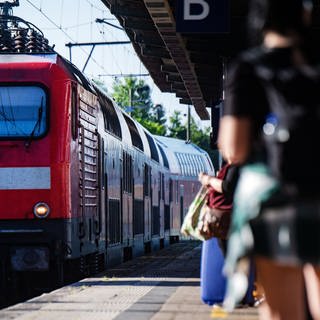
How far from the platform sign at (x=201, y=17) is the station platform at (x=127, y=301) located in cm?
267

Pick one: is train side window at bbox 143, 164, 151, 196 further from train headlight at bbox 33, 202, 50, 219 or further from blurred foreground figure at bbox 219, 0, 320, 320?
blurred foreground figure at bbox 219, 0, 320, 320

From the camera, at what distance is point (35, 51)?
1416 centimetres

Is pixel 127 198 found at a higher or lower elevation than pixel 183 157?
lower

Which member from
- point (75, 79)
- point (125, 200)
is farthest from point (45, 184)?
point (125, 200)

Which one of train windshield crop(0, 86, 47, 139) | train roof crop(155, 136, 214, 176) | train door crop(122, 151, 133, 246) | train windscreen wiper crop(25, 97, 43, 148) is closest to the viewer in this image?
train windscreen wiper crop(25, 97, 43, 148)

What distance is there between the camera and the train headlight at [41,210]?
13.3 metres

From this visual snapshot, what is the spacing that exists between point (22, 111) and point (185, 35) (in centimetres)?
230

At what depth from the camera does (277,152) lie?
3842mm

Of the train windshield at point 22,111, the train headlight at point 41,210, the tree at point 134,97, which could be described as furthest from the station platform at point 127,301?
the tree at point 134,97

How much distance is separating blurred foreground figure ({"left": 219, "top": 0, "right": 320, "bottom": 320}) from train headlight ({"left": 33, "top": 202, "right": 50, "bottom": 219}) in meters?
9.33

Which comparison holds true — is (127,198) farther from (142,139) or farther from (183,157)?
(183,157)

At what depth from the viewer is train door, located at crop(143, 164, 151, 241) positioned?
23.6 meters

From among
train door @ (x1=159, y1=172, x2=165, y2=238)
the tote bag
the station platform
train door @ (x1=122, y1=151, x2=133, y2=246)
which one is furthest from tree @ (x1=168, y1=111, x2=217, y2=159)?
the tote bag

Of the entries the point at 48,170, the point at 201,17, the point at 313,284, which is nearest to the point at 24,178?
the point at 48,170
